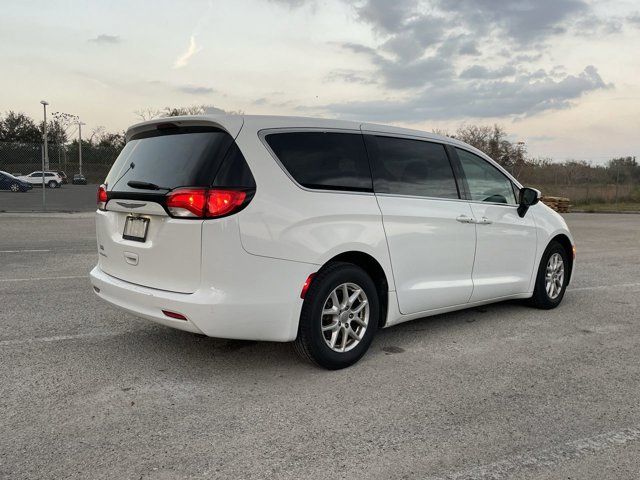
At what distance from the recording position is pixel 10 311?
5.44 m

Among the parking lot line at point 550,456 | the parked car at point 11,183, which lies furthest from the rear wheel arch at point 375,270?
the parked car at point 11,183

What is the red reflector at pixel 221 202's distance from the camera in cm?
349

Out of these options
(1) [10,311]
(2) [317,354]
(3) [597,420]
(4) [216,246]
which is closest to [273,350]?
(2) [317,354]

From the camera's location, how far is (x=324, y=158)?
4020 millimetres

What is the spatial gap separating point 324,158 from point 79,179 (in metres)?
53.8

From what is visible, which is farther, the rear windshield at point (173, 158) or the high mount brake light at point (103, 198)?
the high mount brake light at point (103, 198)

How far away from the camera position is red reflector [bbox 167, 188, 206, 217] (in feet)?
11.5

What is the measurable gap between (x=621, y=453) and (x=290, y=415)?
1.78 m

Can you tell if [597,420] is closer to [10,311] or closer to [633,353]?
[633,353]

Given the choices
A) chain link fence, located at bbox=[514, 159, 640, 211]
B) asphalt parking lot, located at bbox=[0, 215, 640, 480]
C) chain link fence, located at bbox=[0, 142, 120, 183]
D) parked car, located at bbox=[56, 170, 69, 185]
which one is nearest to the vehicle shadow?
asphalt parking lot, located at bbox=[0, 215, 640, 480]

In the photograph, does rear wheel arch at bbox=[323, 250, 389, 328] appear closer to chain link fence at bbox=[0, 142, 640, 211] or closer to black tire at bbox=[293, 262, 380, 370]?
black tire at bbox=[293, 262, 380, 370]

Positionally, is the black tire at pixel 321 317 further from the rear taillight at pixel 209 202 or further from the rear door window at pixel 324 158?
the rear taillight at pixel 209 202

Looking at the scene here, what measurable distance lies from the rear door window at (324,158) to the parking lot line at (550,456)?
2.05m

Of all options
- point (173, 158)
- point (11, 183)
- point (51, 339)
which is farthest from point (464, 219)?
point (11, 183)
